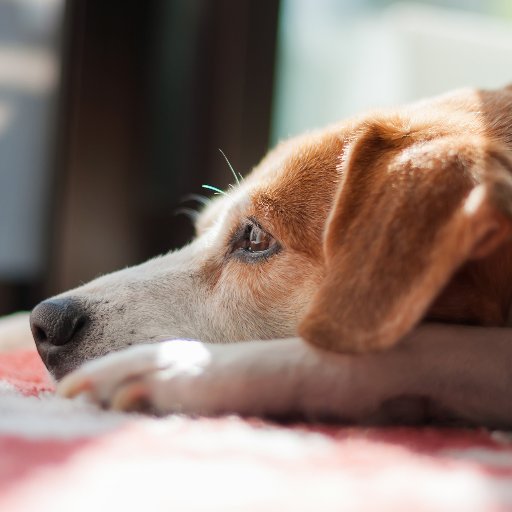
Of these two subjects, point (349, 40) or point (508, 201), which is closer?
point (508, 201)

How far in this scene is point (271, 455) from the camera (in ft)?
2.80

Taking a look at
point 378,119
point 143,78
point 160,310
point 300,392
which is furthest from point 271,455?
point 143,78

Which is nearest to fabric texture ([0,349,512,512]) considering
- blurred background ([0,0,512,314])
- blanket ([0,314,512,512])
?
blanket ([0,314,512,512])

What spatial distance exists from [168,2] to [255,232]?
268cm

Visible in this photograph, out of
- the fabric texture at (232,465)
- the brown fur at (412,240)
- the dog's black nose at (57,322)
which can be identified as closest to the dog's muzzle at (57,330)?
the dog's black nose at (57,322)

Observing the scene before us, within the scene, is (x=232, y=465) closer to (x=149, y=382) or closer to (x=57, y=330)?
(x=149, y=382)

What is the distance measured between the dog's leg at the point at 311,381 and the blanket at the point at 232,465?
4 cm

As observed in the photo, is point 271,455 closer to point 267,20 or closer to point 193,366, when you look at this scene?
point 193,366

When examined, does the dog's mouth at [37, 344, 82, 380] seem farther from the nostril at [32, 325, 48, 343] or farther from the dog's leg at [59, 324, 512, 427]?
the dog's leg at [59, 324, 512, 427]

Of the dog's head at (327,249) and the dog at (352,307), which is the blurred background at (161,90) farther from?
the dog at (352,307)

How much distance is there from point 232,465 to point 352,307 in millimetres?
403

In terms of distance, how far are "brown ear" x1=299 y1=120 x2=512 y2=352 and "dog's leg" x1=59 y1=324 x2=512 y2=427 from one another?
50 mm

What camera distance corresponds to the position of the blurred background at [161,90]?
3697mm

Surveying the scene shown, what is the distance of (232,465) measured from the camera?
80 cm
